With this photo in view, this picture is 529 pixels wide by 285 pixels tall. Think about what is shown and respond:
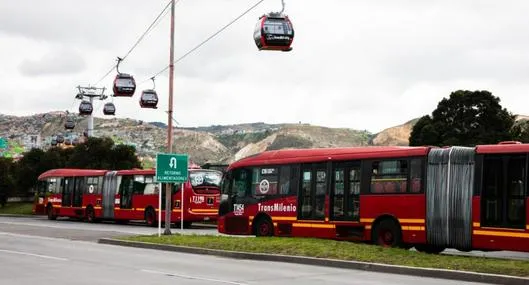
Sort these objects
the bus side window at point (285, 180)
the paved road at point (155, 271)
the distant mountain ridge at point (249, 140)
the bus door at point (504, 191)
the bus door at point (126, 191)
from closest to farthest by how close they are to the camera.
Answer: the paved road at point (155, 271) < the bus door at point (504, 191) < the bus side window at point (285, 180) < the bus door at point (126, 191) < the distant mountain ridge at point (249, 140)

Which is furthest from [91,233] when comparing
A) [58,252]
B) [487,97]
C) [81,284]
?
[487,97]

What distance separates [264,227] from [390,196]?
580 centimetres

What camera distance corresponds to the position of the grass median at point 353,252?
14836 millimetres

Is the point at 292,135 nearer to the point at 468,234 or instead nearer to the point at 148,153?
the point at 148,153

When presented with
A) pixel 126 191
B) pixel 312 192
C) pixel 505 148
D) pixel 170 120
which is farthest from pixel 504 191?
pixel 126 191

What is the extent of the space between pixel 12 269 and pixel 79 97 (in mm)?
54017

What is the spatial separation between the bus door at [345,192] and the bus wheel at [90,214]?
25486 mm

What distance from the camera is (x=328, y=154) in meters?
22.9

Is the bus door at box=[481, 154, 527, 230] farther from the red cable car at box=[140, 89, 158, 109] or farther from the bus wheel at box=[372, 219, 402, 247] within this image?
the red cable car at box=[140, 89, 158, 109]

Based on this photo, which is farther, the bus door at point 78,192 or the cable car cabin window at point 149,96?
the bus door at point 78,192

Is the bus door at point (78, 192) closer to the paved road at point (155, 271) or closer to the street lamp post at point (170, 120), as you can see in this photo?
the street lamp post at point (170, 120)

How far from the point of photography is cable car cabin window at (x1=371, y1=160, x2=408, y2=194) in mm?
20672

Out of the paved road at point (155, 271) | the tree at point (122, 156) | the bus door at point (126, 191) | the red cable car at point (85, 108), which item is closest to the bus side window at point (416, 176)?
the paved road at point (155, 271)

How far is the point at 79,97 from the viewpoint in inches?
2645
